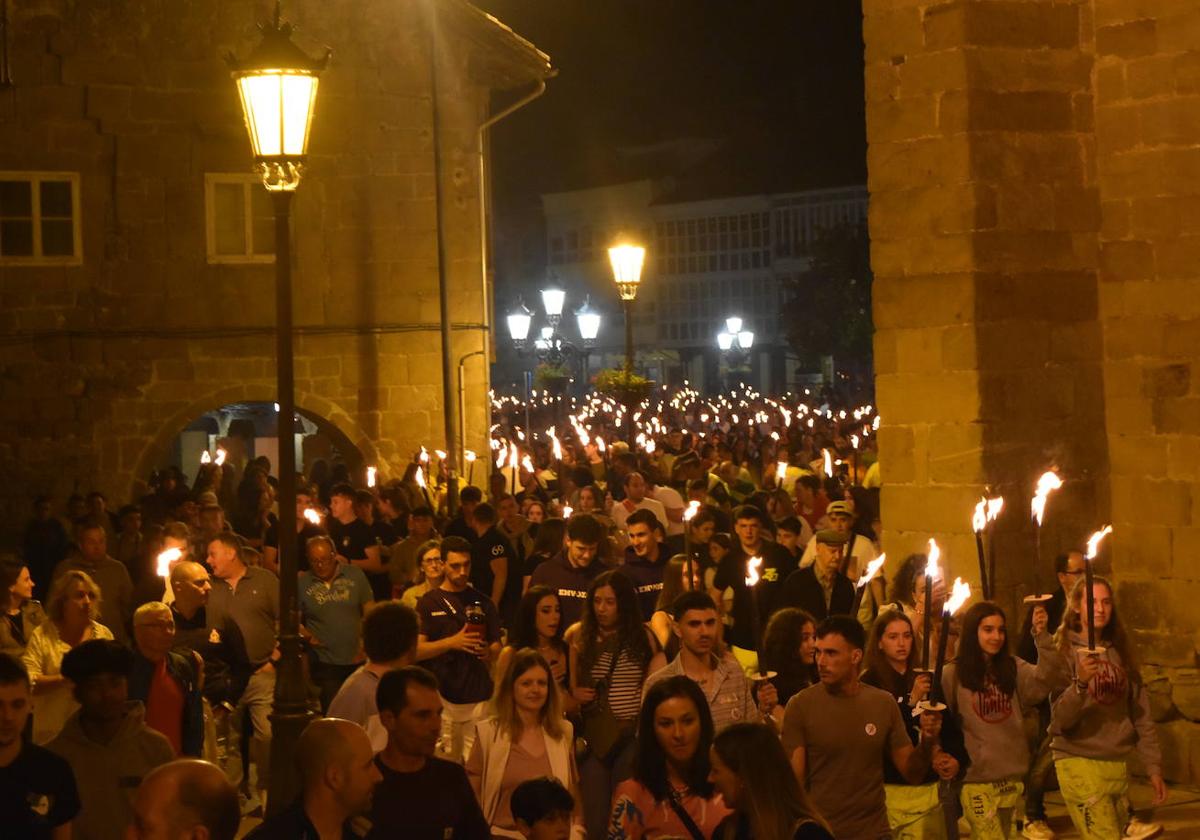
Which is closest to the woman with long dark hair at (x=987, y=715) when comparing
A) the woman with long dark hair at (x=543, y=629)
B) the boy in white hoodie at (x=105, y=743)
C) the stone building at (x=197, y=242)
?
the woman with long dark hair at (x=543, y=629)

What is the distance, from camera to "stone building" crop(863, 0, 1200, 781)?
37.3ft

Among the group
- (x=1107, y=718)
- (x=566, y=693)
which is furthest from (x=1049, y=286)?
(x=566, y=693)

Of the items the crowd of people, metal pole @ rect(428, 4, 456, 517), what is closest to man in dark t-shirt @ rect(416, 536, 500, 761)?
the crowd of people

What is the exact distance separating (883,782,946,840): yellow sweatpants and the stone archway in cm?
1597

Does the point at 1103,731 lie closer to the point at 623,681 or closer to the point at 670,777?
the point at 623,681

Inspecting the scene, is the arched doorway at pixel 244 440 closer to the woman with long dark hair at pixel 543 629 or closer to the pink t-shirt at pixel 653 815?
the woman with long dark hair at pixel 543 629

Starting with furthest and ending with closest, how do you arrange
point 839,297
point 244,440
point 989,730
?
1. point 839,297
2. point 244,440
3. point 989,730

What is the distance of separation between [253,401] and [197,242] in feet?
6.98

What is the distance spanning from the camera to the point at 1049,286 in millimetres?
11617

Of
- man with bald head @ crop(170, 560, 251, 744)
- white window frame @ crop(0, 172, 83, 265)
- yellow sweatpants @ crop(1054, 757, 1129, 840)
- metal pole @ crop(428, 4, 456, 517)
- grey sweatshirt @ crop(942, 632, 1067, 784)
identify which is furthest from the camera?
white window frame @ crop(0, 172, 83, 265)

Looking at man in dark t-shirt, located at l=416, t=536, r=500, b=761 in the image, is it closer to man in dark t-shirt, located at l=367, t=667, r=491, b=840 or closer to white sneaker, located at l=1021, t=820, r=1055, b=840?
white sneaker, located at l=1021, t=820, r=1055, b=840

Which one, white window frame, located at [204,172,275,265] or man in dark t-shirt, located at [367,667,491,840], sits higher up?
white window frame, located at [204,172,275,265]

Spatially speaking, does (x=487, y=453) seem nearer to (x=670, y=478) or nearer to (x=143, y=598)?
(x=670, y=478)

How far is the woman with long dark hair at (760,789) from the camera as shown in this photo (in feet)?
17.9
